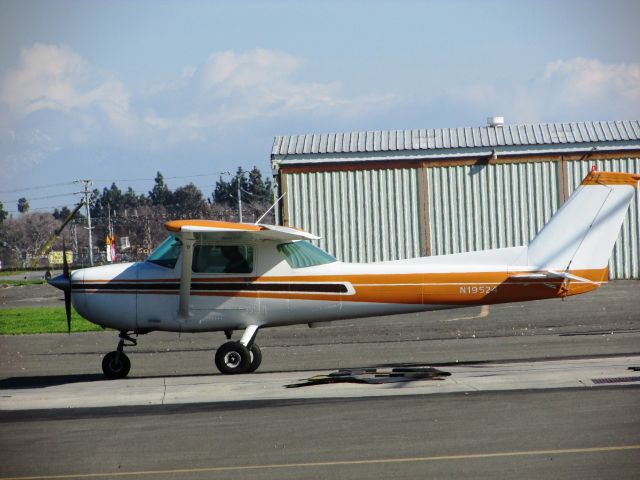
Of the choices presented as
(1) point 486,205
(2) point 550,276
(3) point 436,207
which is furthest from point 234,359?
(1) point 486,205

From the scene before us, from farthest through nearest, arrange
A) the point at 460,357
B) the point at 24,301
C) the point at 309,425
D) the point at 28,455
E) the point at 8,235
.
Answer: the point at 8,235, the point at 24,301, the point at 460,357, the point at 309,425, the point at 28,455

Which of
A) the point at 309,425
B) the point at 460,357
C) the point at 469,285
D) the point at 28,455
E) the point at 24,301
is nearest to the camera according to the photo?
the point at 28,455

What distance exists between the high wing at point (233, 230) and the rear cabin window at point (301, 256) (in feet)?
0.67

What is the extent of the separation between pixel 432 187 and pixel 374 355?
52.8 feet

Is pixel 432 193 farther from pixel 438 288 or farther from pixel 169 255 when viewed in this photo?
pixel 169 255

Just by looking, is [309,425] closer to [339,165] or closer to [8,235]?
[339,165]

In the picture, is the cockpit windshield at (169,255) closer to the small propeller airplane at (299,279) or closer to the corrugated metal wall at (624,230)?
the small propeller airplane at (299,279)

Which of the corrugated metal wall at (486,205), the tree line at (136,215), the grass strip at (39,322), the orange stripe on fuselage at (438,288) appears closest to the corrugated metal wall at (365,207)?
the corrugated metal wall at (486,205)

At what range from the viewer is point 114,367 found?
15016 mm

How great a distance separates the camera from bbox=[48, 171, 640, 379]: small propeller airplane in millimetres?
14172

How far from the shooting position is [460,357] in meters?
15.7

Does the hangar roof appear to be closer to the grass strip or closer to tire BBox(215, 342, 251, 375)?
the grass strip

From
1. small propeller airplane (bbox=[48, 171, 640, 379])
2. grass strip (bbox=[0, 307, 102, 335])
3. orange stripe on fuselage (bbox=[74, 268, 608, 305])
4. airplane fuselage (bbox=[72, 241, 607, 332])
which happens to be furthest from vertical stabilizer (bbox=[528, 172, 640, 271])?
grass strip (bbox=[0, 307, 102, 335])

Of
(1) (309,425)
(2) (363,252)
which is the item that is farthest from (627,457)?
(2) (363,252)
